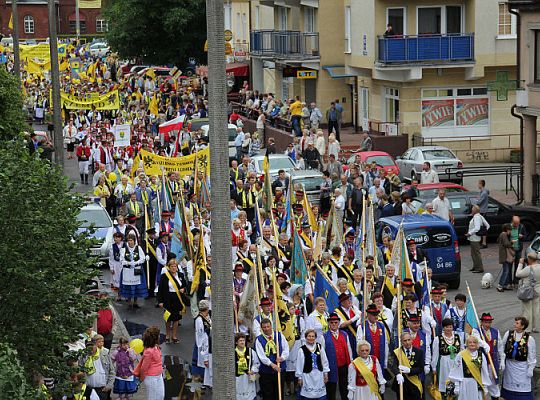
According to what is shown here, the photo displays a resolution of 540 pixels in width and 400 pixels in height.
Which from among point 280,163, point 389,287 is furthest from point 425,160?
point 389,287

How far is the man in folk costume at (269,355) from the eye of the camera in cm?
1648

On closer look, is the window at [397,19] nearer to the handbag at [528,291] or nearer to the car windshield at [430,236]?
the car windshield at [430,236]

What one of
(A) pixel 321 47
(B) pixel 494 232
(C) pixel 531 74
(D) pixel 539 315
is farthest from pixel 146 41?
(D) pixel 539 315

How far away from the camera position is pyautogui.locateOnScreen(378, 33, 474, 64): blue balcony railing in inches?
1703

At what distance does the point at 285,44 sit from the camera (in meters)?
55.3

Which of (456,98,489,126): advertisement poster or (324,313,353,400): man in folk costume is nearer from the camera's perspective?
(324,313,353,400): man in folk costume

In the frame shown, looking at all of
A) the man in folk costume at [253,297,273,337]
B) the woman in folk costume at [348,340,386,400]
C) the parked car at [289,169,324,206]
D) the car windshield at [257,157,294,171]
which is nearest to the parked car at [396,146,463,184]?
the car windshield at [257,157,294,171]

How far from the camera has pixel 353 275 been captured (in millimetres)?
19828

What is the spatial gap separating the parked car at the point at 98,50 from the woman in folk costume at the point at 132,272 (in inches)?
2858

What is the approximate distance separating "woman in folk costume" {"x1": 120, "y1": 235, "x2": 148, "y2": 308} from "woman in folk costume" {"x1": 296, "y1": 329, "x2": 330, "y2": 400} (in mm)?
7621

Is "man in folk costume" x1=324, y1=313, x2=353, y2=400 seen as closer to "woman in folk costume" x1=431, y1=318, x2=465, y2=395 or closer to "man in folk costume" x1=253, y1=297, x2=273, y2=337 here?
"man in folk costume" x1=253, y1=297, x2=273, y2=337

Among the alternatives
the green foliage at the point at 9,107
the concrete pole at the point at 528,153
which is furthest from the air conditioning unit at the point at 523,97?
the green foliage at the point at 9,107

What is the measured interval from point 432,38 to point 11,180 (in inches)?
1230

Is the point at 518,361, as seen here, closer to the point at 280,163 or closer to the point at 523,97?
the point at 523,97
